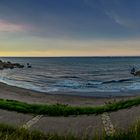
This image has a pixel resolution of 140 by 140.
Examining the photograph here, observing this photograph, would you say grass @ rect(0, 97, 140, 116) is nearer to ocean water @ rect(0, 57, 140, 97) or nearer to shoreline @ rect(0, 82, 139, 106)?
shoreline @ rect(0, 82, 139, 106)

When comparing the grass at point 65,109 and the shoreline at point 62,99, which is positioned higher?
the grass at point 65,109

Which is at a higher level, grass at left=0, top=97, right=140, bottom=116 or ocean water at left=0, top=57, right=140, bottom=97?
grass at left=0, top=97, right=140, bottom=116

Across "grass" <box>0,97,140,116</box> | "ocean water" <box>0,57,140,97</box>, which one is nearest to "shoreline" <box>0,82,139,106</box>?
"ocean water" <box>0,57,140,97</box>

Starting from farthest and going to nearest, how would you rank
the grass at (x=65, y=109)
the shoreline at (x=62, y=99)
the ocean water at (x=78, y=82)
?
the ocean water at (x=78, y=82) → the shoreline at (x=62, y=99) → the grass at (x=65, y=109)

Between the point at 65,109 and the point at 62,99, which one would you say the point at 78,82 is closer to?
the point at 62,99

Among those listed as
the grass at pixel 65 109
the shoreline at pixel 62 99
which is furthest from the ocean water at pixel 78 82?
the grass at pixel 65 109

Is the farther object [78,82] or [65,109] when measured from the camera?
[78,82]

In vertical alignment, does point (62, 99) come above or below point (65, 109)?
below

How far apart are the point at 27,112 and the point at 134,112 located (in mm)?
5092

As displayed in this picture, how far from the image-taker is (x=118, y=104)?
15.8m

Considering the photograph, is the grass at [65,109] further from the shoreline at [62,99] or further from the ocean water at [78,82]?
the ocean water at [78,82]

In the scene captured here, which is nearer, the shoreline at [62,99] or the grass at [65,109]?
the grass at [65,109]

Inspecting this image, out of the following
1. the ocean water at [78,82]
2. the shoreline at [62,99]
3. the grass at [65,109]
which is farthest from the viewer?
the ocean water at [78,82]

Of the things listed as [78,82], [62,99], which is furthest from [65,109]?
[78,82]
